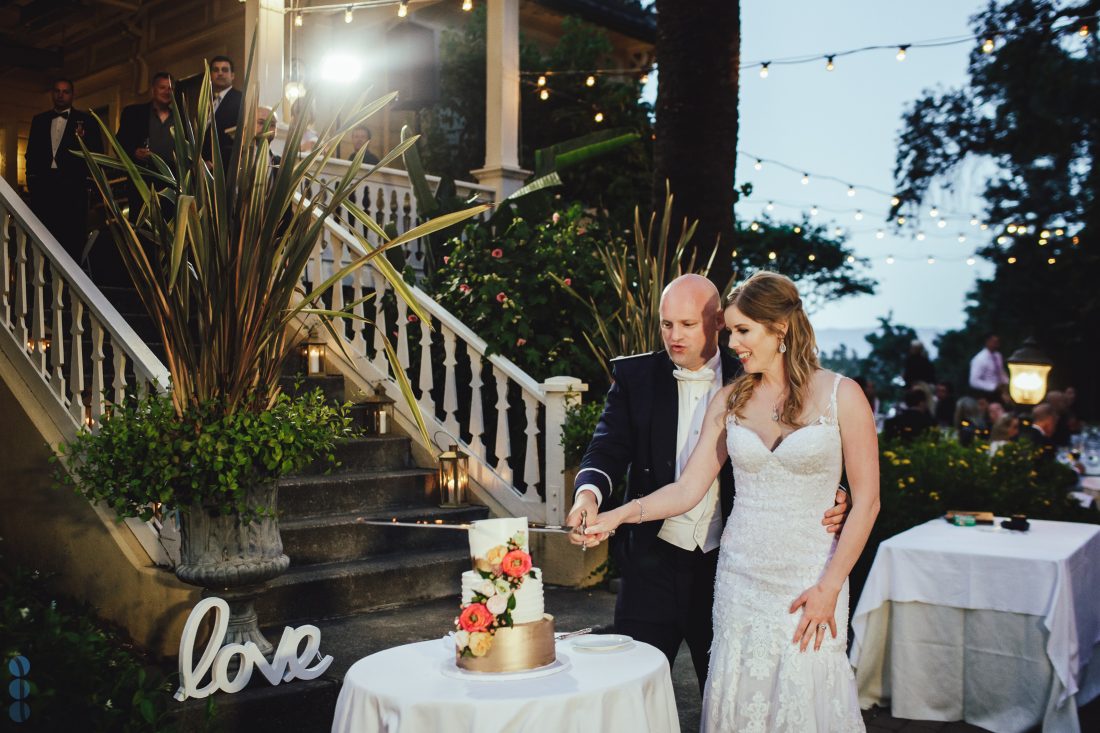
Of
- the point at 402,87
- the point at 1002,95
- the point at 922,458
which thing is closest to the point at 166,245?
the point at 922,458

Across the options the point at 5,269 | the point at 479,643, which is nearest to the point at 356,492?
the point at 5,269

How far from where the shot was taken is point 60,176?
8758 millimetres

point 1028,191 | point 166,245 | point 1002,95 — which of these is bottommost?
point 166,245

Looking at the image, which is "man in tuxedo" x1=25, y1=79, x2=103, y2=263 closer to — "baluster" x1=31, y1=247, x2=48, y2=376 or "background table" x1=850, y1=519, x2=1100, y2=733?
"baluster" x1=31, y1=247, x2=48, y2=376

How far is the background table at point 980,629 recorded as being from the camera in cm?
483

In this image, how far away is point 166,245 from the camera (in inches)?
165

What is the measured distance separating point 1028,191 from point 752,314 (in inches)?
749

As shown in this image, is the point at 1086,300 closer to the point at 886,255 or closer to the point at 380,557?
the point at 886,255

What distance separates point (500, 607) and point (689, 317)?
4.26 feet

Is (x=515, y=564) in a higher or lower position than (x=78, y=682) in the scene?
higher

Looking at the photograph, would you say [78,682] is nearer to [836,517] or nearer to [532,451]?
[836,517]

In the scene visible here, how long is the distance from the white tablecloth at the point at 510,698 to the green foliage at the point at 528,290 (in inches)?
194

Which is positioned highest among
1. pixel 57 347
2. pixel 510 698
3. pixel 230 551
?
pixel 57 347

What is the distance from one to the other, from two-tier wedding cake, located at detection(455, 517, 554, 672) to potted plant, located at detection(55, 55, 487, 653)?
1466 millimetres
